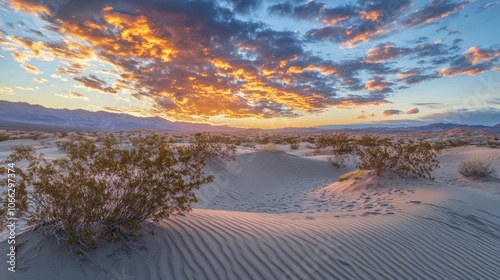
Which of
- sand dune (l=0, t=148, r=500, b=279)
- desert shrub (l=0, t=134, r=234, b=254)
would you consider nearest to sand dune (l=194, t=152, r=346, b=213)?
sand dune (l=0, t=148, r=500, b=279)

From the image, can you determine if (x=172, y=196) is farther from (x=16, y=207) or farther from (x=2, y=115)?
(x=2, y=115)

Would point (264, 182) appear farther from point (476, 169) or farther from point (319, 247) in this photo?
point (476, 169)

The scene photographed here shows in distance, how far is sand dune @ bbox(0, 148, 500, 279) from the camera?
3.24m

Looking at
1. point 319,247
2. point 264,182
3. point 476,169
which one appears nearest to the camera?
point 319,247

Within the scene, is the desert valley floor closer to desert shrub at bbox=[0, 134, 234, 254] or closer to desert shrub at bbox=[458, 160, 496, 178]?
desert shrub at bbox=[0, 134, 234, 254]

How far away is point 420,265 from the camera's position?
413cm

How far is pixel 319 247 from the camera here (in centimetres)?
405

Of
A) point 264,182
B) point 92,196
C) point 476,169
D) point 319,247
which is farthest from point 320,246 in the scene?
point 476,169

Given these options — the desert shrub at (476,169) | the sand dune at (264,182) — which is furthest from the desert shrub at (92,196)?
the desert shrub at (476,169)

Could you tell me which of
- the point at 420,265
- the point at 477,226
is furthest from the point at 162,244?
the point at 477,226

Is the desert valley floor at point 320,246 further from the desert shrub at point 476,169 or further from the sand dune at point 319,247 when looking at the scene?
the desert shrub at point 476,169

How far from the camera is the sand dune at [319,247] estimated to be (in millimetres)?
3238

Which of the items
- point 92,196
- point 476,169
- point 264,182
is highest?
point 92,196

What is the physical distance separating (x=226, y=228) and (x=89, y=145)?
2536 mm
